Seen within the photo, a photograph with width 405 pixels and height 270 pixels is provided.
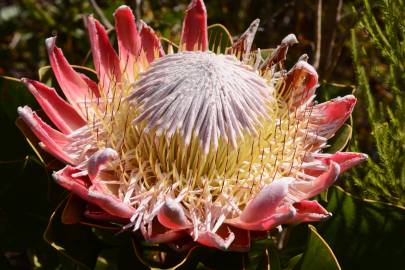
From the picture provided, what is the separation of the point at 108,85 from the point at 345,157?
2.84 ft

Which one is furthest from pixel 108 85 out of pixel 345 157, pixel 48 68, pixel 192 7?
pixel 345 157

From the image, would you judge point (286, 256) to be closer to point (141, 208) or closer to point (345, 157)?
point (345, 157)

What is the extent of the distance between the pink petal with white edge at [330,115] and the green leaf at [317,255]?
417 mm

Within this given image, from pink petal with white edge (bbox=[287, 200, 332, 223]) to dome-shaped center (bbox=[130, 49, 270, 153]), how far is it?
31 centimetres

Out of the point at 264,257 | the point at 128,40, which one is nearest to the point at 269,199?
the point at 264,257

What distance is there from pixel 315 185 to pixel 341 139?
372 mm

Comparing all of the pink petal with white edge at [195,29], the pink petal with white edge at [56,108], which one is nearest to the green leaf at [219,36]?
the pink petal with white edge at [195,29]

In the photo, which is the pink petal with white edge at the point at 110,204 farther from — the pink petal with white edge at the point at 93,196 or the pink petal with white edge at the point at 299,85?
the pink petal with white edge at the point at 299,85

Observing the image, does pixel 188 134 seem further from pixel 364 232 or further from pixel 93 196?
pixel 364 232

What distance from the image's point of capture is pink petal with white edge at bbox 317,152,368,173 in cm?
185

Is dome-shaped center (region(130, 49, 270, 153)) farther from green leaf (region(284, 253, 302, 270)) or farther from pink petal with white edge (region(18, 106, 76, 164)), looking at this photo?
green leaf (region(284, 253, 302, 270))

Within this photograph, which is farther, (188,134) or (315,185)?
(188,134)

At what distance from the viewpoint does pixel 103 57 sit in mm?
2252

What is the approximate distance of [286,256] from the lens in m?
2.26
